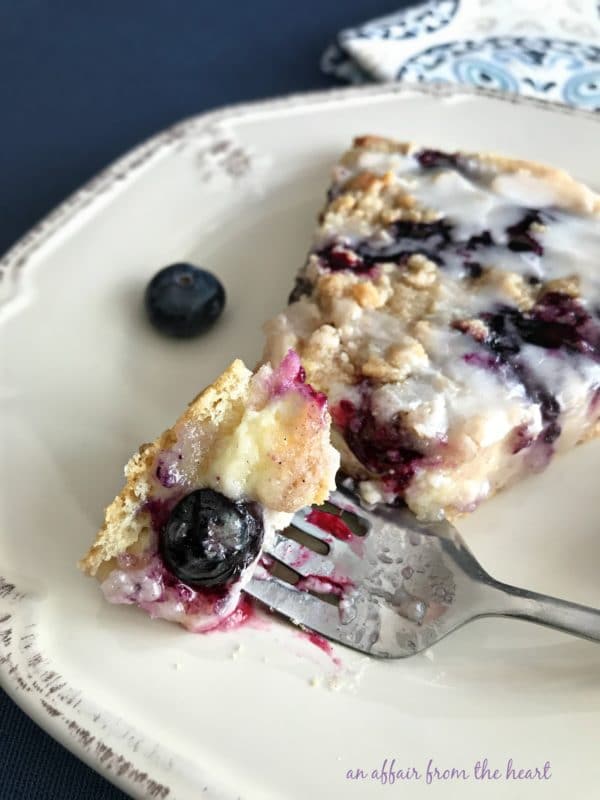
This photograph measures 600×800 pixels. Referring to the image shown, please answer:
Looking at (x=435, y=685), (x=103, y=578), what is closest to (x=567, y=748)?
(x=435, y=685)

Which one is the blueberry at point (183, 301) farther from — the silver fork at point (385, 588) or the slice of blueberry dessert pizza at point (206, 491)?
the silver fork at point (385, 588)

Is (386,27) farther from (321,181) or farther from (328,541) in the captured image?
(328,541)

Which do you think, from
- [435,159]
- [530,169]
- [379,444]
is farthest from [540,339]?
[435,159]

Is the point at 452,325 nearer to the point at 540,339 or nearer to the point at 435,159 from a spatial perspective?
the point at 540,339

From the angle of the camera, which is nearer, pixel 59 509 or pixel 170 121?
pixel 59 509

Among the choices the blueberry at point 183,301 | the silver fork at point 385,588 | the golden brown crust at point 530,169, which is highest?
the golden brown crust at point 530,169

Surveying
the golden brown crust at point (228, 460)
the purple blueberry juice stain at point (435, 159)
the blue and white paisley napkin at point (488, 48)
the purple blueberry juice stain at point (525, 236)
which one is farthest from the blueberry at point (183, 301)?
the blue and white paisley napkin at point (488, 48)
